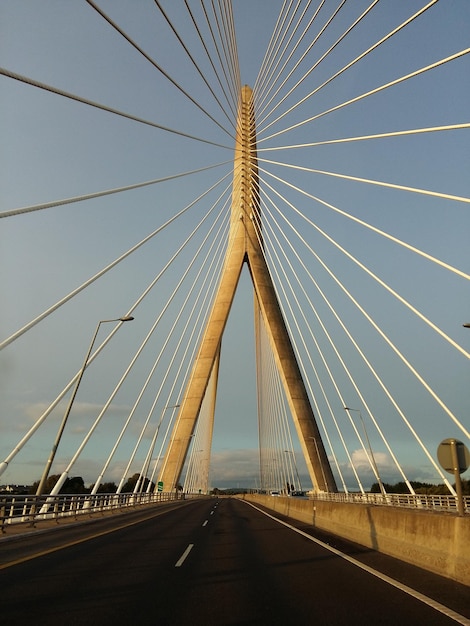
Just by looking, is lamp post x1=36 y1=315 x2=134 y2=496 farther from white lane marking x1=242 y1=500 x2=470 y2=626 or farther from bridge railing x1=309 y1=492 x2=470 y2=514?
bridge railing x1=309 y1=492 x2=470 y2=514

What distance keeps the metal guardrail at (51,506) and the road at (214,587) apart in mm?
4153

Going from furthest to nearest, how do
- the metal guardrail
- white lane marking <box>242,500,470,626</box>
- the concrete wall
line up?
the metal guardrail < the concrete wall < white lane marking <box>242,500,470,626</box>

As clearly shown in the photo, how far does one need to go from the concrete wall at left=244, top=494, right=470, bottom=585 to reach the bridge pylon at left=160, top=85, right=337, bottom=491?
800 inches

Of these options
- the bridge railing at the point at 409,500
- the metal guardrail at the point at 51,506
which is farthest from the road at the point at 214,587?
the bridge railing at the point at 409,500

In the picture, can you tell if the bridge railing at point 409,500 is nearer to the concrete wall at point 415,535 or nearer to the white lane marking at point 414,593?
the concrete wall at point 415,535

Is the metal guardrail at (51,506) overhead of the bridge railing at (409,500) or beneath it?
beneath

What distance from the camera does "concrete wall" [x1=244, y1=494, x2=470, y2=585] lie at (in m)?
8.14

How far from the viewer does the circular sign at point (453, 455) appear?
8.90m

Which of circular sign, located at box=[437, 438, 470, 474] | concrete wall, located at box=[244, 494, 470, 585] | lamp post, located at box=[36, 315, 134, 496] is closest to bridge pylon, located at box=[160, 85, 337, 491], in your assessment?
lamp post, located at box=[36, 315, 134, 496]

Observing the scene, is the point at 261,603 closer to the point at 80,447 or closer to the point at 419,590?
the point at 419,590

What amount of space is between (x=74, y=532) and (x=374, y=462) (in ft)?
114

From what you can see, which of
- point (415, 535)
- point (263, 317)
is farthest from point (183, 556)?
point (263, 317)

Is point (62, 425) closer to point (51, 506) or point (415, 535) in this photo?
point (51, 506)

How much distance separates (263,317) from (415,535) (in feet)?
97.7
